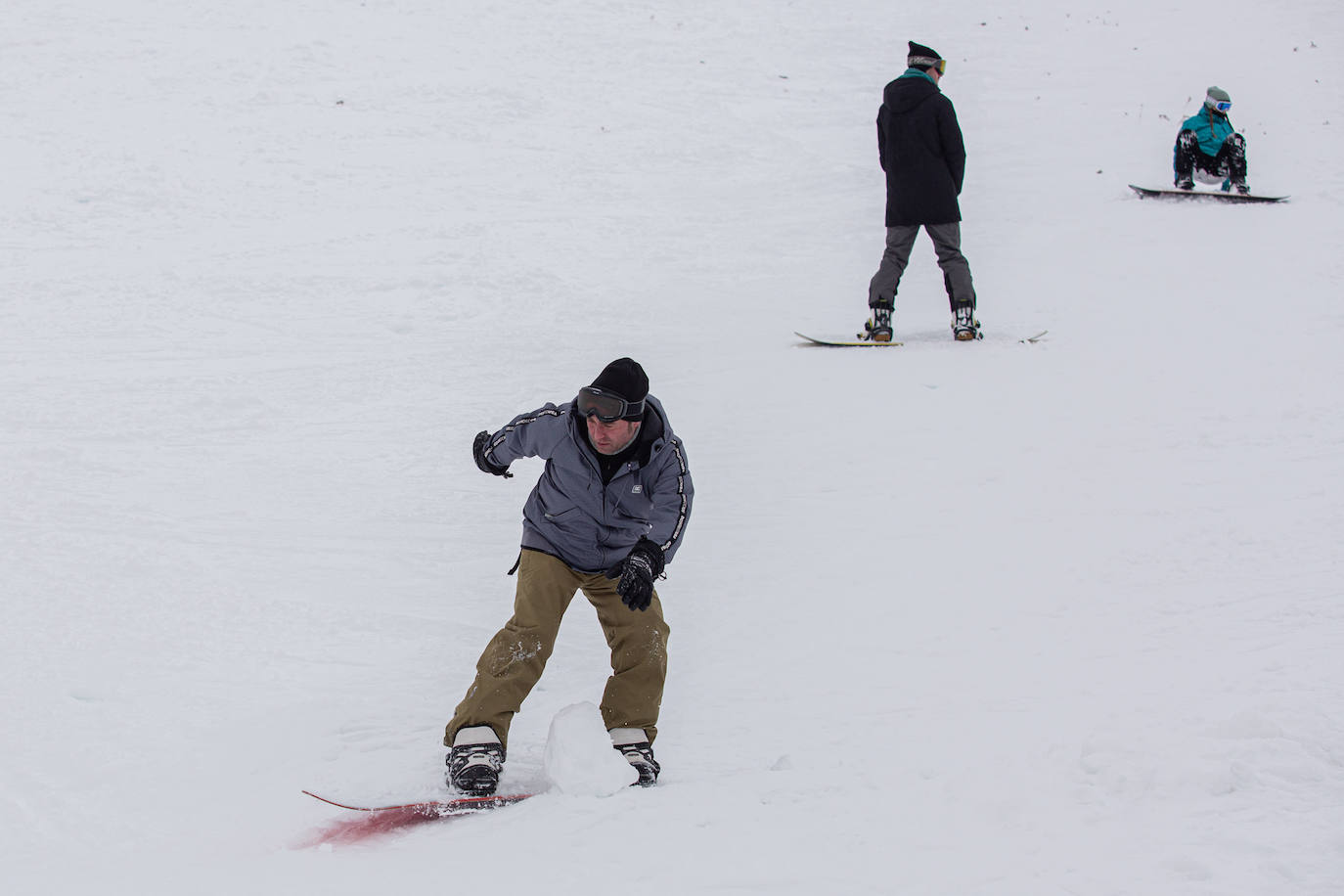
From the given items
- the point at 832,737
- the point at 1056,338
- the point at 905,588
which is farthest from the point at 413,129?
the point at 832,737

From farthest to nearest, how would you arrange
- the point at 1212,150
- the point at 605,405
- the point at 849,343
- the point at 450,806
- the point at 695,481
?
the point at 1212,150, the point at 849,343, the point at 695,481, the point at 605,405, the point at 450,806

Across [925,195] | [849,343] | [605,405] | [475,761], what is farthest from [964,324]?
[475,761]

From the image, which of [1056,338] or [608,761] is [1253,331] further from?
[608,761]

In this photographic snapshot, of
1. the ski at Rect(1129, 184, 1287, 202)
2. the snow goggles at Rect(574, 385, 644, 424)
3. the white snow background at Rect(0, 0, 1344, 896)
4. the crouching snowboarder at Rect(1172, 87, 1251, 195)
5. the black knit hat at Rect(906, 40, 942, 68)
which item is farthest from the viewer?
the crouching snowboarder at Rect(1172, 87, 1251, 195)

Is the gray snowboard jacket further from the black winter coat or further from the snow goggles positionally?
the black winter coat

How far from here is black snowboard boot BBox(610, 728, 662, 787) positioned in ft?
11.7

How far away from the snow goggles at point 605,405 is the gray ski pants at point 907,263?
4.82m

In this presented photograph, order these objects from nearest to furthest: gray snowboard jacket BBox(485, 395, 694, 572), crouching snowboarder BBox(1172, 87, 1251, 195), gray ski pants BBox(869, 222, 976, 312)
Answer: gray snowboard jacket BBox(485, 395, 694, 572), gray ski pants BBox(869, 222, 976, 312), crouching snowboarder BBox(1172, 87, 1251, 195)

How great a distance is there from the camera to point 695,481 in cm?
620

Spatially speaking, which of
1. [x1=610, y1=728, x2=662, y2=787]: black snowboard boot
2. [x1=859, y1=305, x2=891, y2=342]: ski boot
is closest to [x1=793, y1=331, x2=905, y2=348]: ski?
[x1=859, y1=305, x2=891, y2=342]: ski boot

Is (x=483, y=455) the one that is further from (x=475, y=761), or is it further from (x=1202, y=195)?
(x=1202, y=195)

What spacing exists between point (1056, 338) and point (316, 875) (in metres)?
6.50

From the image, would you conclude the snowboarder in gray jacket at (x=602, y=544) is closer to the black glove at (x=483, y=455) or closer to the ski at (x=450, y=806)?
the black glove at (x=483, y=455)

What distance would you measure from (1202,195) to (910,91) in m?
5.02
